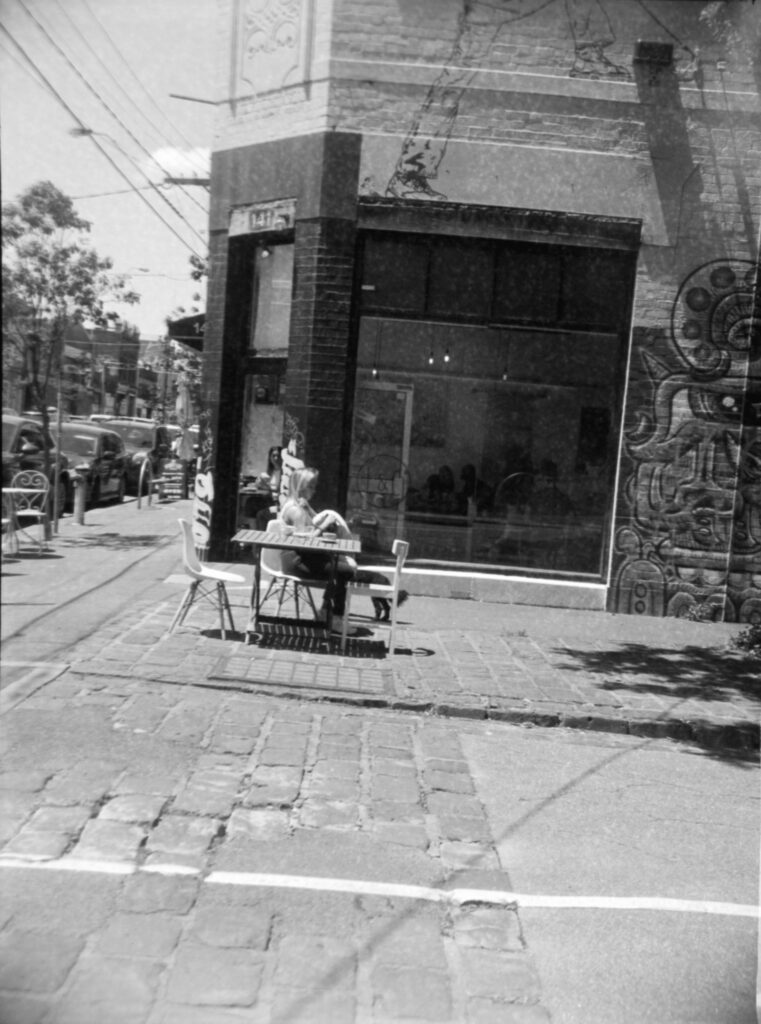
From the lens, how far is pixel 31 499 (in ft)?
19.6

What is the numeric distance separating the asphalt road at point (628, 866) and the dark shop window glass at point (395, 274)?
523cm

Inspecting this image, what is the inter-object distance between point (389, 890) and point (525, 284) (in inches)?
305

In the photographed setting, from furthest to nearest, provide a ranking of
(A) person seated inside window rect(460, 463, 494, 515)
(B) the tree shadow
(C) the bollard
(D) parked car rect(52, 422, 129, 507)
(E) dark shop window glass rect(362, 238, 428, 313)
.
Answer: (D) parked car rect(52, 422, 129, 507), (C) the bollard, (A) person seated inside window rect(460, 463, 494, 515), (E) dark shop window glass rect(362, 238, 428, 313), (B) the tree shadow

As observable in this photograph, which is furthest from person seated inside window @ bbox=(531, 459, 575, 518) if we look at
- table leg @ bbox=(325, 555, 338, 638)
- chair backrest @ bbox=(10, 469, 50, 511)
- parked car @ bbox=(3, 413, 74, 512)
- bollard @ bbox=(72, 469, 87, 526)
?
chair backrest @ bbox=(10, 469, 50, 511)

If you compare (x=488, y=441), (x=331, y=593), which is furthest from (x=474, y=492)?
(x=331, y=593)

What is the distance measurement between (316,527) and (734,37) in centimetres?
455

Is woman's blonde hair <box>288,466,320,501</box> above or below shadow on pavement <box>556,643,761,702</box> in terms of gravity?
above

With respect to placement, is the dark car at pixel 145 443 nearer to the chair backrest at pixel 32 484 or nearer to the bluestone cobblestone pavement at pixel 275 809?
the bluestone cobblestone pavement at pixel 275 809

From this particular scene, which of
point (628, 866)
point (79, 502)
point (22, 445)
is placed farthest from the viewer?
point (79, 502)

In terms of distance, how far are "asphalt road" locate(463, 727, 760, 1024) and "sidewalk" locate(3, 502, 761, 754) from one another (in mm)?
435

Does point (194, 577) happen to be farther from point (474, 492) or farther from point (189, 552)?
point (474, 492)

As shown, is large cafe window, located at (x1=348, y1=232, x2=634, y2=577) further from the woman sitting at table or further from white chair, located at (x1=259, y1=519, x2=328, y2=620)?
white chair, located at (x1=259, y1=519, x2=328, y2=620)

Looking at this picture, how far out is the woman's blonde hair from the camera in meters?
9.47

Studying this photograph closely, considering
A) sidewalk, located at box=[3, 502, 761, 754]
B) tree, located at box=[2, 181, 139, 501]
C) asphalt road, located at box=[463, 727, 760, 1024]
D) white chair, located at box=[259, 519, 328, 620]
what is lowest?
asphalt road, located at box=[463, 727, 760, 1024]
